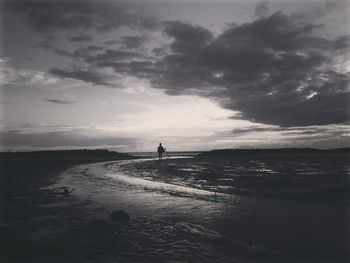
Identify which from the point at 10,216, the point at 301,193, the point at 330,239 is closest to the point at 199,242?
the point at 330,239

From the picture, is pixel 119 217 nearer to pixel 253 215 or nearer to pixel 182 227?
pixel 182 227

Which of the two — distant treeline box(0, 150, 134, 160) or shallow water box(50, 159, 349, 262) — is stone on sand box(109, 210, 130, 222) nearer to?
shallow water box(50, 159, 349, 262)

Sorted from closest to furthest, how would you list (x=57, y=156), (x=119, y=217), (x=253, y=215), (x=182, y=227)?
1. (x=182, y=227)
2. (x=119, y=217)
3. (x=253, y=215)
4. (x=57, y=156)

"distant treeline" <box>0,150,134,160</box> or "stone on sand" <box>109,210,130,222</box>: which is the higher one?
"distant treeline" <box>0,150,134,160</box>

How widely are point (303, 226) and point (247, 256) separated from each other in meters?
2.89

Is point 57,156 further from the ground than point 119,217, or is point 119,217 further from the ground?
point 57,156

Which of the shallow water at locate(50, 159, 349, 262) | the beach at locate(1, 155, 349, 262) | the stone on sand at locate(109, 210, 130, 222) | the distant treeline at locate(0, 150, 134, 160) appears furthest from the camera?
the distant treeline at locate(0, 150, 134, 160)

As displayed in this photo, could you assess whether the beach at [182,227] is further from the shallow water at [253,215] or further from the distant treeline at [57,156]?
the distant treeline at [57,156]

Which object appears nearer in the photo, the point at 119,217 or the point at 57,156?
the point at 119,217

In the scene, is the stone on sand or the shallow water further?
the stone on sand

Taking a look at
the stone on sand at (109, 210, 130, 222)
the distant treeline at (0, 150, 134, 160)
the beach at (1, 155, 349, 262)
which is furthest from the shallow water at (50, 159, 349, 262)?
the distant treeline at (0, 150, 134, 160)

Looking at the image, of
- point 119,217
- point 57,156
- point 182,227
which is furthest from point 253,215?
point 57,156

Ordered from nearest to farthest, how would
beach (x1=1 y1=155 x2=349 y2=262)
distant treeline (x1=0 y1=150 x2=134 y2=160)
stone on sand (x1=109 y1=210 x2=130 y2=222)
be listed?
1. beach (x1=1 y1=155 x2=349 y2=262)
2. stone on sand (x1=109 y1=210 x2=130 y2=222)
3. distant treeline (x1=0 y1=150 x2=134 y2=160)

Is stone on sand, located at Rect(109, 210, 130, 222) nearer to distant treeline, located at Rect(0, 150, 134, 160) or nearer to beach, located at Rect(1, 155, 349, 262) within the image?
beach, located at Rect(1, 155, 349, 262)
